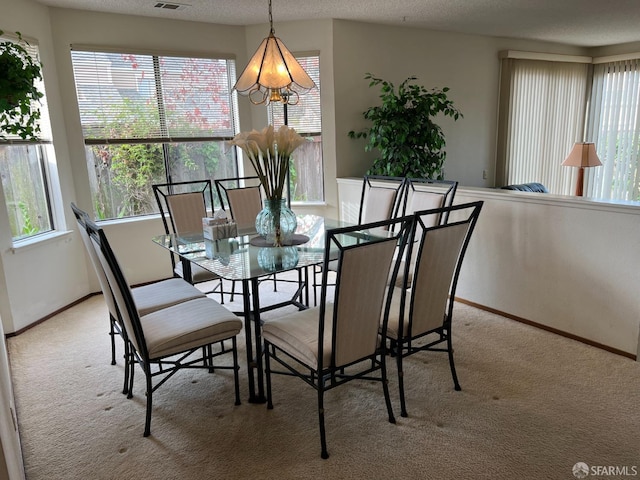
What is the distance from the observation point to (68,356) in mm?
3115

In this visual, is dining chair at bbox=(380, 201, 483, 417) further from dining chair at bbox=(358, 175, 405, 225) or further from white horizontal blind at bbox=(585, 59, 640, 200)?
white horizontal blind at bbox=(585, 59, 640, 200)

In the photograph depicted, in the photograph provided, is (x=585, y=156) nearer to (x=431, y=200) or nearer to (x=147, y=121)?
(x=431, y=200)

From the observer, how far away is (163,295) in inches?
108

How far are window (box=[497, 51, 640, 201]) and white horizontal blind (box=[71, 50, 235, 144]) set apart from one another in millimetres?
3482

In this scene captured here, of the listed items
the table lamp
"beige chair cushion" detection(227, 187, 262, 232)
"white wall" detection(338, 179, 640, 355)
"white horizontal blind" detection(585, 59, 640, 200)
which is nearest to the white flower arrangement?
"beige chair cushion" detection(227, 187, 262, 232)

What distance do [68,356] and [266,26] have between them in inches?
137

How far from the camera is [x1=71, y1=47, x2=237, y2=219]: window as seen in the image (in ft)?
13.6

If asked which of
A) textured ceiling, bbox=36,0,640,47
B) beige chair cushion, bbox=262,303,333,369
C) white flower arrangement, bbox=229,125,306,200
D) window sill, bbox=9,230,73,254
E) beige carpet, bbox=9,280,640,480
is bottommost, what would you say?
beige carpet, bbox=9,280,640,480

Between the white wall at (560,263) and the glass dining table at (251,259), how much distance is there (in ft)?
4.34

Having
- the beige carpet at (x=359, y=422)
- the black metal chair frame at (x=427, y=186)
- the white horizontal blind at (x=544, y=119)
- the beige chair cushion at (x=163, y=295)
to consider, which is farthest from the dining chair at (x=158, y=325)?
the white horizontal blind at (x=544, y=119)

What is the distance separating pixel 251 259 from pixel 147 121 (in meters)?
2.54

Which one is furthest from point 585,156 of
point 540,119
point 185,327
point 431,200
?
point 185,327

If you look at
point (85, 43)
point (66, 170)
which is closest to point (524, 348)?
point (66, 170)

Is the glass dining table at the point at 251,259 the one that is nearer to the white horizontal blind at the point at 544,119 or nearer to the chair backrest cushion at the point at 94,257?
the chair backrest cushion at the point at 94,257
